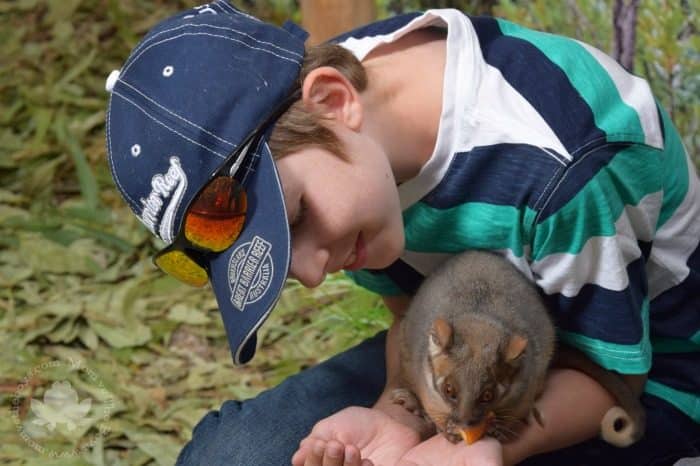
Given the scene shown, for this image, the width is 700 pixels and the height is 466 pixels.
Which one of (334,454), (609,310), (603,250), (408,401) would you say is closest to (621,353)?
(609,310)

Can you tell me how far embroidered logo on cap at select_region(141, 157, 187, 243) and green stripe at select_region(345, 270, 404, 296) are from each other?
1.97 ft

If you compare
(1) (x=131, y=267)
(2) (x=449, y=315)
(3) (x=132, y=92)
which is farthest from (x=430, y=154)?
(1) (x=131, y=267)

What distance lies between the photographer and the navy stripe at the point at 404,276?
2271 mm

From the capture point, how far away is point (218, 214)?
5.81 feet

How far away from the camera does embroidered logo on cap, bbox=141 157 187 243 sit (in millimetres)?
1763

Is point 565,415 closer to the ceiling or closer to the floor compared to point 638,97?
closer to the floor

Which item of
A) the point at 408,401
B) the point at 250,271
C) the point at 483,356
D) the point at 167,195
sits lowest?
the point at 408,401

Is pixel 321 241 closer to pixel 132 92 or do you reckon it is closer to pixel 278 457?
pixel 132 92

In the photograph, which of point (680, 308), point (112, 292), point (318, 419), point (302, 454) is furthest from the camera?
point (112, 292)

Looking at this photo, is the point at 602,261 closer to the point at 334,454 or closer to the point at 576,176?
the point at 576,176

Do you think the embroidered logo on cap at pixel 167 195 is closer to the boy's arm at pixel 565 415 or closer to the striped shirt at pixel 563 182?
the striped shirt at pixel 563 182

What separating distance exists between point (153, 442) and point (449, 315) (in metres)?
1.11

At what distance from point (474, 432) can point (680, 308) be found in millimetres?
545

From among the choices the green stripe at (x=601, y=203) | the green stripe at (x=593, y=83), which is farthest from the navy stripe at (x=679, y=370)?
the green stripe at (x=593, y=83)
